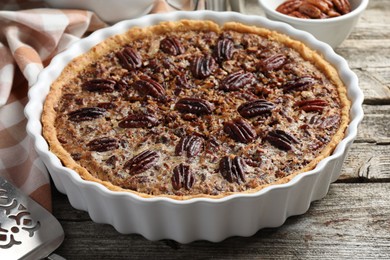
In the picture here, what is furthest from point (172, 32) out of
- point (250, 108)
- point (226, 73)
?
point (250, 108)

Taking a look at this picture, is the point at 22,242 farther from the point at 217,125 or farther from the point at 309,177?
the point at 309,177

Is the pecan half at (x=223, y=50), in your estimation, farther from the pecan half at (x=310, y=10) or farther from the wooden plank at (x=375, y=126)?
the wooden plank at (x=375, y=126)

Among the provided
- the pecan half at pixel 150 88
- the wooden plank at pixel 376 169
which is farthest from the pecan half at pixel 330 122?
the pecan half at pixel 150 88

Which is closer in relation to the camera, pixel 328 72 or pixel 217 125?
pixel 217 125

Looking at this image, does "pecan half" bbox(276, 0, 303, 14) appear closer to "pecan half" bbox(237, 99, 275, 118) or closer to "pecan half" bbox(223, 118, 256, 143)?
"pecan half" bbox(237, 99, 275, 118)

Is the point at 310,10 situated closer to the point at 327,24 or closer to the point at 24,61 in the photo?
the point at 327,24

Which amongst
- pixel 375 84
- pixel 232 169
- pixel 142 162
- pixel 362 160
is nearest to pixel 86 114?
pixel 142 162

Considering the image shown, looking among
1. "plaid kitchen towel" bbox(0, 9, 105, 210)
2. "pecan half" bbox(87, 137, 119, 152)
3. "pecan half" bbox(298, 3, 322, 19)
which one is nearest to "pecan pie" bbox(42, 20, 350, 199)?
"pecan half" bbox(87, 137, 119, 152)
